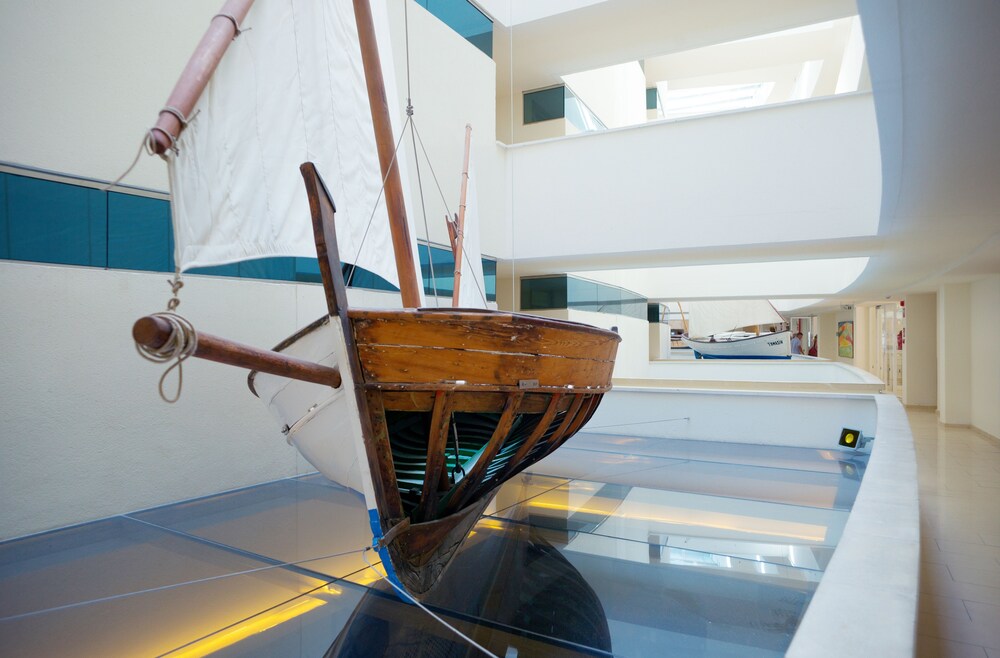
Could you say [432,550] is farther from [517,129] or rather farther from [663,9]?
[517,129]

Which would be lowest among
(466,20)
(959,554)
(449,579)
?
(959,554)

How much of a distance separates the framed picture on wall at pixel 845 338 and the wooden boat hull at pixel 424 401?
2179cm

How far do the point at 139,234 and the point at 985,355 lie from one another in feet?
29.3

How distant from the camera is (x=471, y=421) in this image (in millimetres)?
2379

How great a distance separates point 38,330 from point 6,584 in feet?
4.05

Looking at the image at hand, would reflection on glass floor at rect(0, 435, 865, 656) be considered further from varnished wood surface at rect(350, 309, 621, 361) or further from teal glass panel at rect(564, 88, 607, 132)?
teal glass panel at rect(564, 88, 607, 132)

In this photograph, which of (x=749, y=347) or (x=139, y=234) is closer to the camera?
(x=139, y=234)

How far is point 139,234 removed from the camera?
12.0ft

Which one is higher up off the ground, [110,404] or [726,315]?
[726,315]

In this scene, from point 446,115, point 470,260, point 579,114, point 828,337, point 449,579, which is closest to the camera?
point 449,579

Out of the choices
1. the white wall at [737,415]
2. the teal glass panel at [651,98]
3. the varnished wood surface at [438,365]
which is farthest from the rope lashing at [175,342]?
the teal glass panel at [651,98]

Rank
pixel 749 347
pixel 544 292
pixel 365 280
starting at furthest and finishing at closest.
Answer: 1. pixel 749 347
2. pixel 544 292
3. pixel 365 280

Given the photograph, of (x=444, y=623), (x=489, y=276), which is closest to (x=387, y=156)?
(x=444, y=623)

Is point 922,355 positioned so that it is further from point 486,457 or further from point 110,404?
point 110,404
